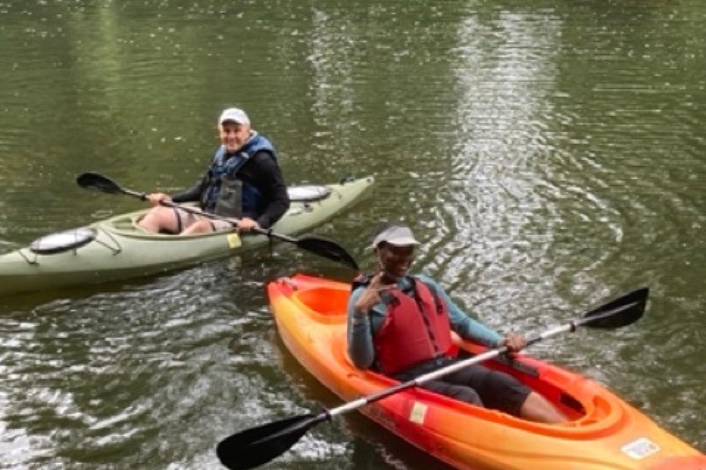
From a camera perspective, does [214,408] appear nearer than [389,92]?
Yes

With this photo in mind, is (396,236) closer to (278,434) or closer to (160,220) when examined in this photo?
(278,434)

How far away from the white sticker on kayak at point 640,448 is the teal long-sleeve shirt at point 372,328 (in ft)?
3.62

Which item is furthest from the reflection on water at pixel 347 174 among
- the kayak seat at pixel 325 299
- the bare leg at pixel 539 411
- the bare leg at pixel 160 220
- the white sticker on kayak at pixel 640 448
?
the white sticker on kayak at pixel 640 448

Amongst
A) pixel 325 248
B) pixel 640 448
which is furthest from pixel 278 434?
pixel 325 248

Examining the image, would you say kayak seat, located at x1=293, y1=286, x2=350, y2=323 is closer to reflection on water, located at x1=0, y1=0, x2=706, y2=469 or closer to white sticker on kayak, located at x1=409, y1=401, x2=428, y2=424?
reflection on water, located at x1=0, y1=0, x2=706, y2=469

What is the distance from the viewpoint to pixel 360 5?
79.2ft

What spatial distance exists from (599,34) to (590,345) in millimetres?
13933

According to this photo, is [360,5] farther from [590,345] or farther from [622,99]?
[590,345]

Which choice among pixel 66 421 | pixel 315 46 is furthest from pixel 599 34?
pixel 66 421

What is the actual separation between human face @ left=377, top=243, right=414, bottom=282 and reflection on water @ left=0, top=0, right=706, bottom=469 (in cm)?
101

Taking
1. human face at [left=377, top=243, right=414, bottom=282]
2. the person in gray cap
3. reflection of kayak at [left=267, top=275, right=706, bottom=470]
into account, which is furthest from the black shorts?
human face at [left=377, top=243, right=414, bottom=282]

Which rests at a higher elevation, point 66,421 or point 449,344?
point 449,344

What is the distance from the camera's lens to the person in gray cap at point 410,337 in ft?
15.9

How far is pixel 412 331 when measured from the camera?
5.05 metres
